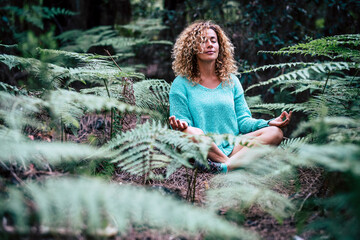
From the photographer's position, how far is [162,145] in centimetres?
143

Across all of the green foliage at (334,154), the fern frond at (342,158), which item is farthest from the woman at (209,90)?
the fern frond at (342,158)

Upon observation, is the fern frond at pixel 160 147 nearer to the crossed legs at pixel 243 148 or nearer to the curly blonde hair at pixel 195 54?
the crossed legs at pixel 243 148

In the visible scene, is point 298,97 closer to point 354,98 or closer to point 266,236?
point 354,98

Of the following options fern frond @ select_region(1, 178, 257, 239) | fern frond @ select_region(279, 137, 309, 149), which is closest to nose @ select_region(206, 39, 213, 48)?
fern frond @ select_region(279, 137, 309, 149)

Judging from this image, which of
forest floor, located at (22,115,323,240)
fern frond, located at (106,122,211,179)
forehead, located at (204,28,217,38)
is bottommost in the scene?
forest floor, located at (22,115,323,240)

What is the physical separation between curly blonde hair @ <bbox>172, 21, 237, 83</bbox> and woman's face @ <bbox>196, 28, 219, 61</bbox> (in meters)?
0.04

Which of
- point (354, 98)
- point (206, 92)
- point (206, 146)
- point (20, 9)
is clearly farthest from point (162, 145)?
point (20, 9)

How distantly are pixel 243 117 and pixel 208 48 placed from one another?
2.97 ft

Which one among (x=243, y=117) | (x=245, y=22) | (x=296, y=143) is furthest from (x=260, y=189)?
(x=245, y=22)

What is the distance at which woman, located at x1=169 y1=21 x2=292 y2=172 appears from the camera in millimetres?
2648

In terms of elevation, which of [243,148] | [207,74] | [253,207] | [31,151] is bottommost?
[253,207]

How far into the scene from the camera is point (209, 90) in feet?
9.07

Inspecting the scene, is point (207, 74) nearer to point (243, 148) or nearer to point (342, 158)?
point (243, 148)

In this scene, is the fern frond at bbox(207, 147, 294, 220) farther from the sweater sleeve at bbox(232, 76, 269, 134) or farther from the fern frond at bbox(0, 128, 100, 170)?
the sweater sleeve at bbox(232, 76, 269, 134)
